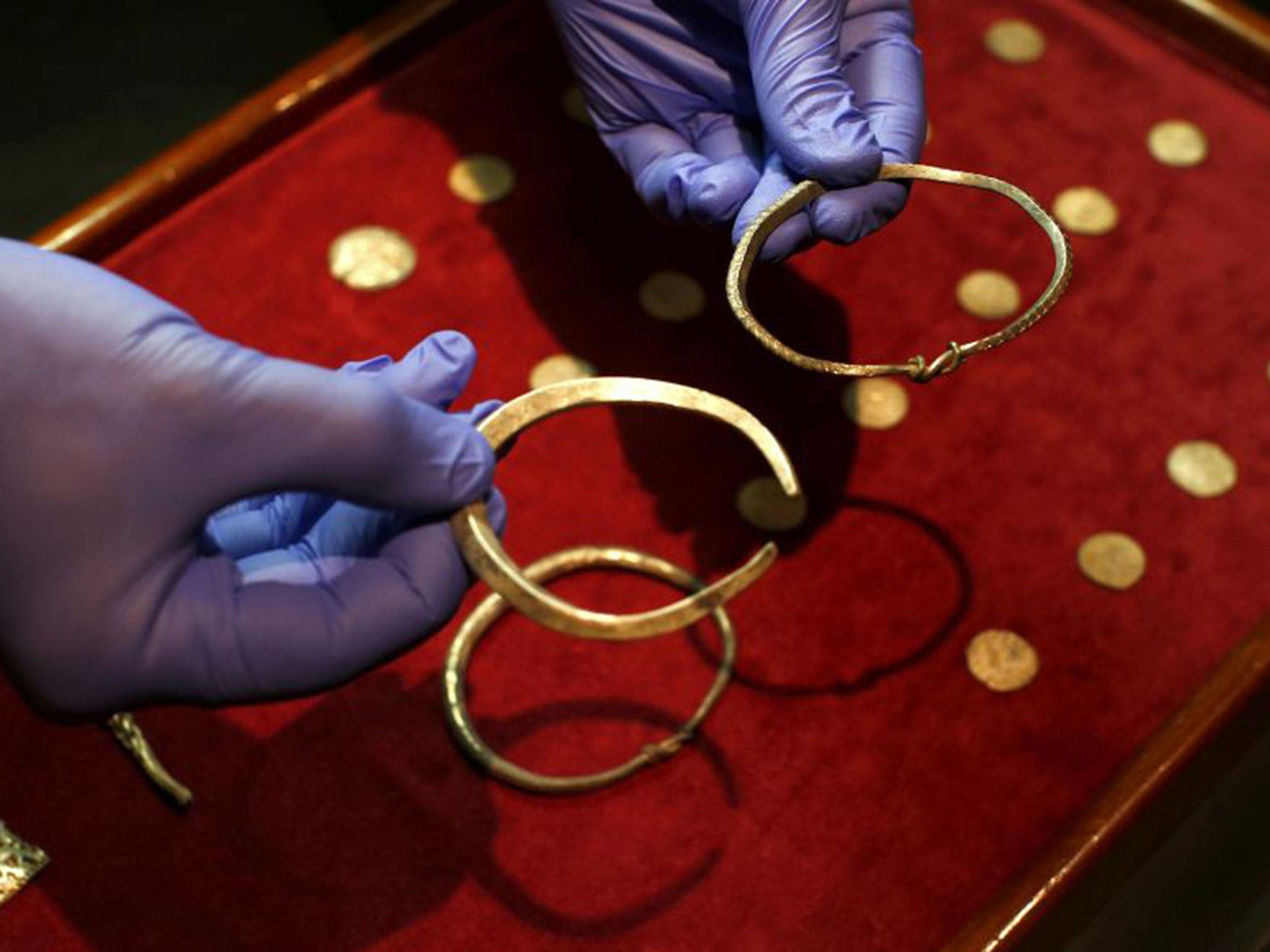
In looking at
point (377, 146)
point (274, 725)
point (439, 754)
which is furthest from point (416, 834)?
point (377, 146)

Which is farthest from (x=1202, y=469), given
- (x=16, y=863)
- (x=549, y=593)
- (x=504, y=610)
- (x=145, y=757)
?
(x=16, y=863)

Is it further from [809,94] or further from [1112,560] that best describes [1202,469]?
[809,94]

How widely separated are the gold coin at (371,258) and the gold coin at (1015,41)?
822mm

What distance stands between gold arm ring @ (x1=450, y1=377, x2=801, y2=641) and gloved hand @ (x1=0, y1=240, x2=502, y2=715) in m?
0.03

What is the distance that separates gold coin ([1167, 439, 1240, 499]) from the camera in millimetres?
1825

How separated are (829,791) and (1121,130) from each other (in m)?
0.99

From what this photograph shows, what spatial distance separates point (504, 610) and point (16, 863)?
0.52m

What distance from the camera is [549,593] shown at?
1.27 m

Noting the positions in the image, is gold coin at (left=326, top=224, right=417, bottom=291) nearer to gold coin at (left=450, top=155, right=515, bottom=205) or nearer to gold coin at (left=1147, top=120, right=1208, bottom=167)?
gold coin at (left=450, top=155, right=515, bottom=205)

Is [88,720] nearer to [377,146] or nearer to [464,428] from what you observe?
[464,428]

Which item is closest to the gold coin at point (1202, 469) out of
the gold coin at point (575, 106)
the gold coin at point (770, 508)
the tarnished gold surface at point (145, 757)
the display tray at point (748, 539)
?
the display tray at point (748, 539)

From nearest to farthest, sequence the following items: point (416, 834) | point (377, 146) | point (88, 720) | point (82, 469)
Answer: point (82, 469) < point (88, 720) < point (416, 834) < point (377, 146)

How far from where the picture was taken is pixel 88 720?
4.17ft

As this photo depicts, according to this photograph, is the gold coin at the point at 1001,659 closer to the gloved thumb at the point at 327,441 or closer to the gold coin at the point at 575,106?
the gloved thumb at the point at 327,441
